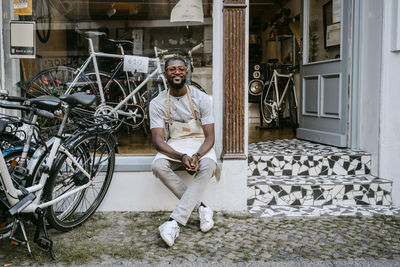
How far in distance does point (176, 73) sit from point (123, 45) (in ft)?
3.52

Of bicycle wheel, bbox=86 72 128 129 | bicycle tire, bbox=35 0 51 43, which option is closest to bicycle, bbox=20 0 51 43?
bicycle tire, bbox=35 0 51 43

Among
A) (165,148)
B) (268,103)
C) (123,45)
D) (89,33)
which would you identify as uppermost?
(89,33)

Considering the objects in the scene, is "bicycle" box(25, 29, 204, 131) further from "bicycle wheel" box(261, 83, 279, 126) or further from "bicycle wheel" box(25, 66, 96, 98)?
"bicycle wheel" box(261, 83, 279, 126)

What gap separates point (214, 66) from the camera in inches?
173

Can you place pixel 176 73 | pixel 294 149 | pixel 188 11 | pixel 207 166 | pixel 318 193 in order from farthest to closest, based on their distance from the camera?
pixel 294 149, pixel 188 11, pixel 318 193, pixel 176 73, pixel 207 166

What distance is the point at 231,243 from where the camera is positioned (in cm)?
344

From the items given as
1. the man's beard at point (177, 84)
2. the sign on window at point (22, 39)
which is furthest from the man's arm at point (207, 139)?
the sign on window at point (22, 39)

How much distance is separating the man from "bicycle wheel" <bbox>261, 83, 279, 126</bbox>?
3.92m

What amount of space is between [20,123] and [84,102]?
51cm

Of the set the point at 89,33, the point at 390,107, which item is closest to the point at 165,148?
the point at 89,33

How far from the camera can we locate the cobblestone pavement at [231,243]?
3.12 metres

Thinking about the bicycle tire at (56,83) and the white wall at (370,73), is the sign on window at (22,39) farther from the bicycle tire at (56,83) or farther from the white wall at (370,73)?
the white wall at (370,73)

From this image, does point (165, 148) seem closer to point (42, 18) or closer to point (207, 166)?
point (207, 166)

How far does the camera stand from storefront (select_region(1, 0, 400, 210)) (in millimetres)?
4211
